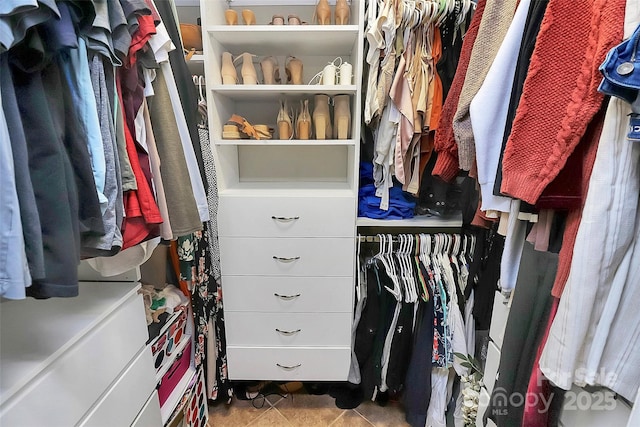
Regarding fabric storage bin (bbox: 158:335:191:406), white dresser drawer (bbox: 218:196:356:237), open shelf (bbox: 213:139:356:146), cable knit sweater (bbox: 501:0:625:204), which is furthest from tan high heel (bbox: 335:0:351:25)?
fabric storage bin (bbox: 158:335:191:406)

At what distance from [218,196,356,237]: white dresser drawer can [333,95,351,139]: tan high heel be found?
27cm

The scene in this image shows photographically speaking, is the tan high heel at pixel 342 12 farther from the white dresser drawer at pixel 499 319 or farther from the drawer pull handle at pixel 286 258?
the white dresser drawer at pixel 499 319

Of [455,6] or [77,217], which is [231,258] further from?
[455,6]

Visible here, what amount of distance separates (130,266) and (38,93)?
0.50 meters

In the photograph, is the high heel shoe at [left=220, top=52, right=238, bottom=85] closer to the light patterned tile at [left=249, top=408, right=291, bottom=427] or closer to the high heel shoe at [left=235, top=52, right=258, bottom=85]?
the high heel shoe at [left=235, top=52, right=258, bottom=85]

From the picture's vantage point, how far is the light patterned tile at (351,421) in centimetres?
153

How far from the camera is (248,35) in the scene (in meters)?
1.24

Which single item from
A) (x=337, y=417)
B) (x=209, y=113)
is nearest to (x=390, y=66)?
(x=209, y=113)

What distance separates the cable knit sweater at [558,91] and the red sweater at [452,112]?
1.01 feet

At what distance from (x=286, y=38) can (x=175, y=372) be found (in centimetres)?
137

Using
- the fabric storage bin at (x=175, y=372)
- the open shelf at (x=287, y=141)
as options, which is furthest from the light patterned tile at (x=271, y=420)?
the open shelf at (x=287, y=141)

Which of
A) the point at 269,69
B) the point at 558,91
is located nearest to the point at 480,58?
the point at 558,91

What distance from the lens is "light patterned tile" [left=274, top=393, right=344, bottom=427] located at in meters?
1.55

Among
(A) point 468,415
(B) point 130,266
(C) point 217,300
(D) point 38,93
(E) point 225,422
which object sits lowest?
(E) point 225,422
